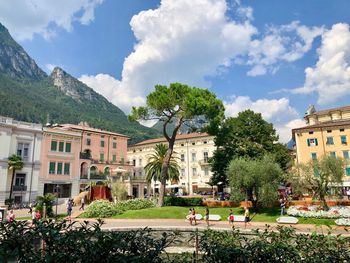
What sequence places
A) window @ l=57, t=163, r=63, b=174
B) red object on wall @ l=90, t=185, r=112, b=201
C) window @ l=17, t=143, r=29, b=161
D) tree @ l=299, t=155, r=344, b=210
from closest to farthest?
tree @ l=299, t=155, r=344, b=210 < red object on wall @ l=90, t=185, r=112, b=201 < window @ l=17, t=143, r=29, b=161 < window @ l=57, t=163, r=63, b=174

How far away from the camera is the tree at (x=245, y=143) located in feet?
122

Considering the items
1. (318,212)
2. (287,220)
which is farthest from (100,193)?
(318,212)

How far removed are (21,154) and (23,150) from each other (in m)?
0.67

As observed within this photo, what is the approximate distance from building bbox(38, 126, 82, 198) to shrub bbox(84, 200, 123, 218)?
58.1 feet

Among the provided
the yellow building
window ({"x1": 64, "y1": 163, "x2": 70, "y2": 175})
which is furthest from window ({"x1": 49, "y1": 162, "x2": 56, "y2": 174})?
the yellow building

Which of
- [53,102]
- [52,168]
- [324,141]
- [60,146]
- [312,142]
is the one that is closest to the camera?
[52,168]

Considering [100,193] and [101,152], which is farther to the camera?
[101,152]

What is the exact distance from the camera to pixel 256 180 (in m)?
26.6

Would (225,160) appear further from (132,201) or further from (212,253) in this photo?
(212,253)

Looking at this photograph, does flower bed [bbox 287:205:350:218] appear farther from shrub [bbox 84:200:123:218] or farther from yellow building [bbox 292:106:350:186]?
yellow building [bbox 292:106:350:186]

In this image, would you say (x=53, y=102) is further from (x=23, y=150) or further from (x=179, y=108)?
(x=179, y=108)

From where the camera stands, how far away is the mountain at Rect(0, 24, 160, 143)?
114 meters

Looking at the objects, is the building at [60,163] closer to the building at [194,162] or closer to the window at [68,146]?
the window at [68,146]

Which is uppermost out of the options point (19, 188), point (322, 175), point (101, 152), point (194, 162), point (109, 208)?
point (101, 152)
